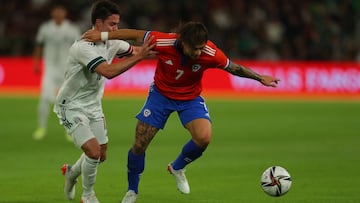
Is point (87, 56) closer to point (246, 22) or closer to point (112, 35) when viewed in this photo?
point (112, 35)

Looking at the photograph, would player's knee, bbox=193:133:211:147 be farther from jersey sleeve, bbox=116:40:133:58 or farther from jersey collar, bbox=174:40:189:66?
jersey sleeve, bbox=116:40:133:58

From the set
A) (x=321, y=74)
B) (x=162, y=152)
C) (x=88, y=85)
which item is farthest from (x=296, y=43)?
(x=88, y=85)

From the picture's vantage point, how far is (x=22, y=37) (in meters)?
27.5

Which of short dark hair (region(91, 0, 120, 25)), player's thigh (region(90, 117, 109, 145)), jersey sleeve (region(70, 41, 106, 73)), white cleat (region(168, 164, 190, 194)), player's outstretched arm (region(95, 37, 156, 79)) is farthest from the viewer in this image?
white cleat (region(168, 164, 190, 194))

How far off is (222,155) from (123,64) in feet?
19.8

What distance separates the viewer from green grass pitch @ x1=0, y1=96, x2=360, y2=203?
10.7m

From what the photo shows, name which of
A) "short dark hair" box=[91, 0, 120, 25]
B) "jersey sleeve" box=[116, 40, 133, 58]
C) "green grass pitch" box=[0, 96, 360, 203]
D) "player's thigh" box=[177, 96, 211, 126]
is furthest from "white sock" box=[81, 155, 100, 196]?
"short dark hair" box=[91, 0, 120, 25]

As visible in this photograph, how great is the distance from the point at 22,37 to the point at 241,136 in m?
12.0

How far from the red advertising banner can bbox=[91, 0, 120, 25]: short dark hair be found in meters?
16.1

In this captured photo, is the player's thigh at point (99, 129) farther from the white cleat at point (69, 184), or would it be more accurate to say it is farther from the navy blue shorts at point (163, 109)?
the white cleat at point (69, 184)

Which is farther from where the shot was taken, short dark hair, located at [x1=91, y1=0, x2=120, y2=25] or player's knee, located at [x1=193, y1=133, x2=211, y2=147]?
player's knee, located at [x1=193, y1=133, x2=211, y2=147]

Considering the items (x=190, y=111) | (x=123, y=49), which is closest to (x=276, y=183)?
(x=190, y=111)

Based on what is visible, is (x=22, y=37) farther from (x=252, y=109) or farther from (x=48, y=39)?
(x=48, y=39)

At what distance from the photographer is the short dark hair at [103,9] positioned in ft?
31.3
